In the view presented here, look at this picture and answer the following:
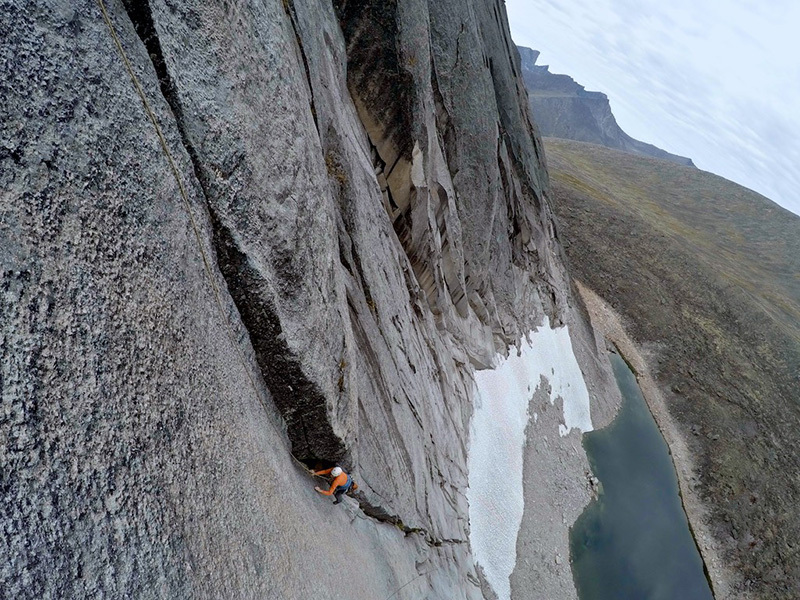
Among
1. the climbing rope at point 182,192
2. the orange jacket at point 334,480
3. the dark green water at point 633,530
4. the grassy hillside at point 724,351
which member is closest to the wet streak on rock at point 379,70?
the climbing rope at point 182,192

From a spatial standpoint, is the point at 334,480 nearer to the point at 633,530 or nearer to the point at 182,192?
the point at 182,192

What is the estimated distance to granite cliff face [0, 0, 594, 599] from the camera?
4.30 m

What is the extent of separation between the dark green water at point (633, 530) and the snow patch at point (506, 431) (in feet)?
12.1

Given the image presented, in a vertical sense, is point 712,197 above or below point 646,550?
above

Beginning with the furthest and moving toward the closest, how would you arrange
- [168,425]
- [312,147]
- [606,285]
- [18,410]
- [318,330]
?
[606,285] < [312,147] < [318,330] < [168,425] < [18,410]

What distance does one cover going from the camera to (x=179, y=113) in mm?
6535

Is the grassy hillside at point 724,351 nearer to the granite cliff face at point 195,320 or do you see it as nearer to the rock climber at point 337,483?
the granite cliff face at point 195,320

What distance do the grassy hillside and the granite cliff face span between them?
2722cm

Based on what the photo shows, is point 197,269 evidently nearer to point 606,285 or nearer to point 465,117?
point 465,117

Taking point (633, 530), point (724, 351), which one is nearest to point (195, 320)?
point (633, 530)

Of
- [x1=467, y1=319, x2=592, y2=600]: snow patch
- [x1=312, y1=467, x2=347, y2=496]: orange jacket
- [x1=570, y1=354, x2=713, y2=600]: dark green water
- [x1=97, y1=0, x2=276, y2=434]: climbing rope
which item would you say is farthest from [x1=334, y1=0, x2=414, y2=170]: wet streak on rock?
[x1=570, y1=354, x2=713, y2=600]: dark green water

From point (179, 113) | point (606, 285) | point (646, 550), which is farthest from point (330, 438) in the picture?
point (606, 285)

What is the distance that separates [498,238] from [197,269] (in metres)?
23.9

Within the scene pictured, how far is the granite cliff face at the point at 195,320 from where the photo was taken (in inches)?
169
